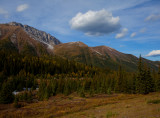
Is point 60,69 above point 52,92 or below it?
above

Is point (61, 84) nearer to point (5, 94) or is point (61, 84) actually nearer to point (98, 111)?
point (5, 94)

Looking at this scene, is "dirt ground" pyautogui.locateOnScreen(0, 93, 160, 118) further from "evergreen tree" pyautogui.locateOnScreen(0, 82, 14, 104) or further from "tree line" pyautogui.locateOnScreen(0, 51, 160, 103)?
"tree line" pyautogui.locateOnScreen(0, 51, 160, 103)

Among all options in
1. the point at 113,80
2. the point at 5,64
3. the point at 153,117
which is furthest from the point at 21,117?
the point at 5,64

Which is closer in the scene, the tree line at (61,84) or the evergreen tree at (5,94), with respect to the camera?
the evergreen tree at (5,94)

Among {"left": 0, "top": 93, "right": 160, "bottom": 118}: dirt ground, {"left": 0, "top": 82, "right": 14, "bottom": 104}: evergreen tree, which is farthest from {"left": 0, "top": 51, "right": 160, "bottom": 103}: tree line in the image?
{"left": 0, "top": 93, "right": 160, "bottom": 118}: dirt ground

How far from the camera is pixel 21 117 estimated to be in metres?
23.1

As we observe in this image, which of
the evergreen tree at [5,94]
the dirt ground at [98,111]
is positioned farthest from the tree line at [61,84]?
the dirt ground at [98,111]

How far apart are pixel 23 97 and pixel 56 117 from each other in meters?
39.1

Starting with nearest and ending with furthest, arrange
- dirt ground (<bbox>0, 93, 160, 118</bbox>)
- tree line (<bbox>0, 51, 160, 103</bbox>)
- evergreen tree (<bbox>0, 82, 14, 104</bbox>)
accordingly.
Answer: dirt ground (<bbox>0, 93, 160, 118</bbox>) < evergreen tree (<bbox>0, 82, 14, 104</bbox>) < tree line (<bbox>0, 51, 160, 103</bbox>)

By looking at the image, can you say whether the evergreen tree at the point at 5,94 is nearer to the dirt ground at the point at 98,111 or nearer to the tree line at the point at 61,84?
Result: the tree line at the point at 61,84

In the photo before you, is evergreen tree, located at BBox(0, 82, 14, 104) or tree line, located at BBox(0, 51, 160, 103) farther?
tree line, located at BBox(0, 51, 160, 103)

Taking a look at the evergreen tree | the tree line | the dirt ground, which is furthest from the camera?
the tree line

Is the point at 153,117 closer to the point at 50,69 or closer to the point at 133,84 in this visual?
the point at 133,84

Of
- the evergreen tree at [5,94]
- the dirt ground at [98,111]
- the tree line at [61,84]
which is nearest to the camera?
the dirt ground at [98,111]
